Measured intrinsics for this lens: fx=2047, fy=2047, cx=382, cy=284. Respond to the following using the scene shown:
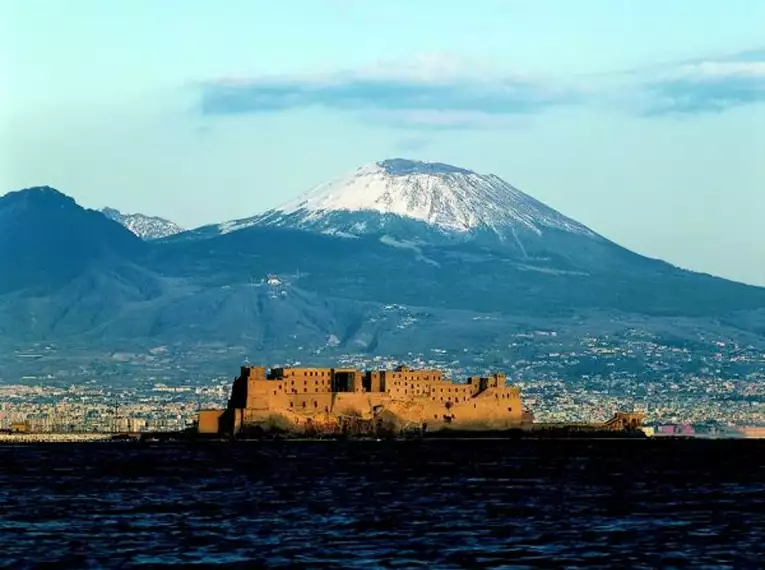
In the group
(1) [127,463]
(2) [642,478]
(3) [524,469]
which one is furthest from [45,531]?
(1) [127,463]

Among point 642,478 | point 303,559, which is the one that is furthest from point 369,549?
point 642,478

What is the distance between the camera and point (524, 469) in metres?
143

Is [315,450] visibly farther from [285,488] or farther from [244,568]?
[244,568]

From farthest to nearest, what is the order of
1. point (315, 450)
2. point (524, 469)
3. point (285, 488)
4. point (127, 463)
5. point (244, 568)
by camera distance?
point (315, 450) → point (127, 463) → point (524, 469) → point (285, 488) → point (244, 568)

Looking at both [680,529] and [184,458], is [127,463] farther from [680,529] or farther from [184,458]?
[680,529]

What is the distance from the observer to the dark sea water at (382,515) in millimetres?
73438

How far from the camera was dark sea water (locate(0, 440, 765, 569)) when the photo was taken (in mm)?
73438

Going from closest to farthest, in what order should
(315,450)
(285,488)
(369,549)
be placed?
(369,549) < (285,488) < (315,450)

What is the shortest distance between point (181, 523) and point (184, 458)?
270 feet

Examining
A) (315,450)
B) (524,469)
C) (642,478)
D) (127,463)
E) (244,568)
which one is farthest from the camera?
(315,450)

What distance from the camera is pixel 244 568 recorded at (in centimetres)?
6981

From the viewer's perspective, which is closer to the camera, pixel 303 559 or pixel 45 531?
pixel 303 559

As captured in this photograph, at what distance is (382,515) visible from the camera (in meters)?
91.7

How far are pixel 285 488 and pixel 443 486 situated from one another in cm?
950
